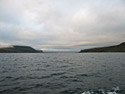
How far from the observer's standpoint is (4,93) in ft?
44.3

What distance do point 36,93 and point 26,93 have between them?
47.3 inches

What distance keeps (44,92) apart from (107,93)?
7658 mm

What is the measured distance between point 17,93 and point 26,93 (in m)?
1.13

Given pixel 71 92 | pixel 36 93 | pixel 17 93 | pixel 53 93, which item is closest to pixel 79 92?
pixel 71 92

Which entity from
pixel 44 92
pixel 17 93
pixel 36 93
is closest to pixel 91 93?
pixel 44 92

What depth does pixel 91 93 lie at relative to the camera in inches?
524

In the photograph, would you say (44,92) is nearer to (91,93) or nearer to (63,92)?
(63,92)

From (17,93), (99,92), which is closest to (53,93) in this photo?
(17,93)

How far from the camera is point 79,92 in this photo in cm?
1378

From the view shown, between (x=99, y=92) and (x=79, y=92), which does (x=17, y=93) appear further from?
(x=99, y=92)

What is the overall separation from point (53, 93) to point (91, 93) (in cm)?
457

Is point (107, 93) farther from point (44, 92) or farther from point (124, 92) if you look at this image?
point (44, 92)

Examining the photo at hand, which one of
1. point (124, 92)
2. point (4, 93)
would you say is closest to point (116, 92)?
point (124, 92)

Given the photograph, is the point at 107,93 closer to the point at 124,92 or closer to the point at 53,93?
the point at 124,92
